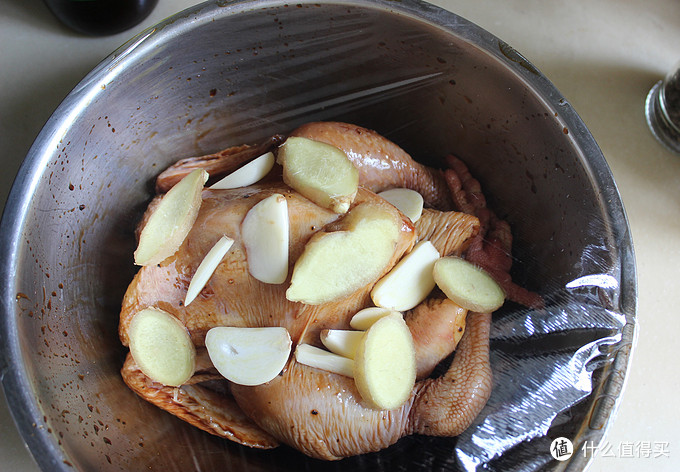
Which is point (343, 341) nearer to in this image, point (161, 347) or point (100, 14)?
point (161, 347)

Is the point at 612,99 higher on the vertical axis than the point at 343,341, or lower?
higher

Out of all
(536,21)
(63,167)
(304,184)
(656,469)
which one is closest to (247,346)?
(304,184)

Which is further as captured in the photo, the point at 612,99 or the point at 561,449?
the point at 612,99

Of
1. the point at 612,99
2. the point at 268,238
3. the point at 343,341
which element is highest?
the point at 612,99

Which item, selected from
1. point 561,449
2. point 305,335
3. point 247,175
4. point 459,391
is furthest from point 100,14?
point 561,449

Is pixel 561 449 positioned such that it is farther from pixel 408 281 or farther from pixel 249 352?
pixel 249 352

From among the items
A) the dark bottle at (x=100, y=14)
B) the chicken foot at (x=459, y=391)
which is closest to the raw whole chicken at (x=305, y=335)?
the chicken foot at (x=459, y=391)

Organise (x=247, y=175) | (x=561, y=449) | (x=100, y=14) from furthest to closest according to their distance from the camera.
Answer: (x=100, y=14), (x=247, y=175), (x=561, y=449)

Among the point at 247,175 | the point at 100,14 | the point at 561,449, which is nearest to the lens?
the point at 561,449
